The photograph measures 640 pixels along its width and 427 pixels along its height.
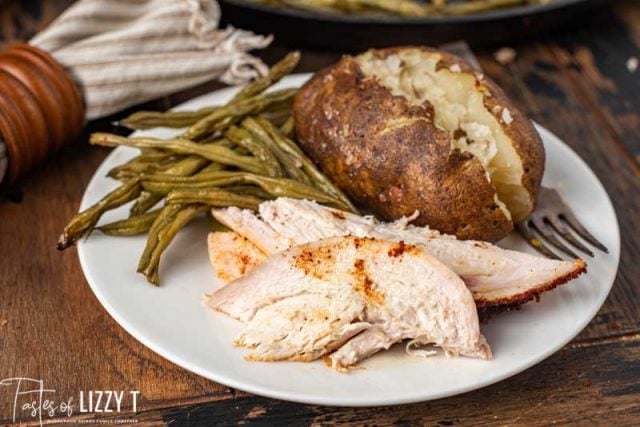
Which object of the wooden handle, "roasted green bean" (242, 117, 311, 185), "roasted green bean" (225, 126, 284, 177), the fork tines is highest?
the fork tines

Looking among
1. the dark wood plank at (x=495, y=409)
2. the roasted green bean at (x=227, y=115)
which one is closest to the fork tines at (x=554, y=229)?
the dark wood plank at (x=495, y=409)

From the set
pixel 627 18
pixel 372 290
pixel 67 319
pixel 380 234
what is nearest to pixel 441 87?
pixel 380 234

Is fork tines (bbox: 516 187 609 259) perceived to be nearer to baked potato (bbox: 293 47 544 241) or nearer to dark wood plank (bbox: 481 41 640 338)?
baked potato (bbox: 293 47 544 241)

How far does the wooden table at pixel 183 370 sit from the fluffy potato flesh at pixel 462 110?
0.48m

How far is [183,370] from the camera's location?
7.46 feet

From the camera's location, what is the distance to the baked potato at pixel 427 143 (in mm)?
2371

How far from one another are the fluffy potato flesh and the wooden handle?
108cm

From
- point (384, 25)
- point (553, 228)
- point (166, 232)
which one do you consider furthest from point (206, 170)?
point (384, 25)

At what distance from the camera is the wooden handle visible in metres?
2.85

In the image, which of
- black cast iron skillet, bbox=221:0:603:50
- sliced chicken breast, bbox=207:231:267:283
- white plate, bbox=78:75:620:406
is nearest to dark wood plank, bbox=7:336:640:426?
white plate, bbox=78:75:620:406

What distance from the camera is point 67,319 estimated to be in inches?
96.3

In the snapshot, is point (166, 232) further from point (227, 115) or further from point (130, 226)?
point (227, 115)

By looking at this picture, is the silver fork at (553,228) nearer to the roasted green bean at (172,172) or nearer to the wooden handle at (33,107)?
the roasted green bean at (172,172)

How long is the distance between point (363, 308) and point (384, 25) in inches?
66.8
